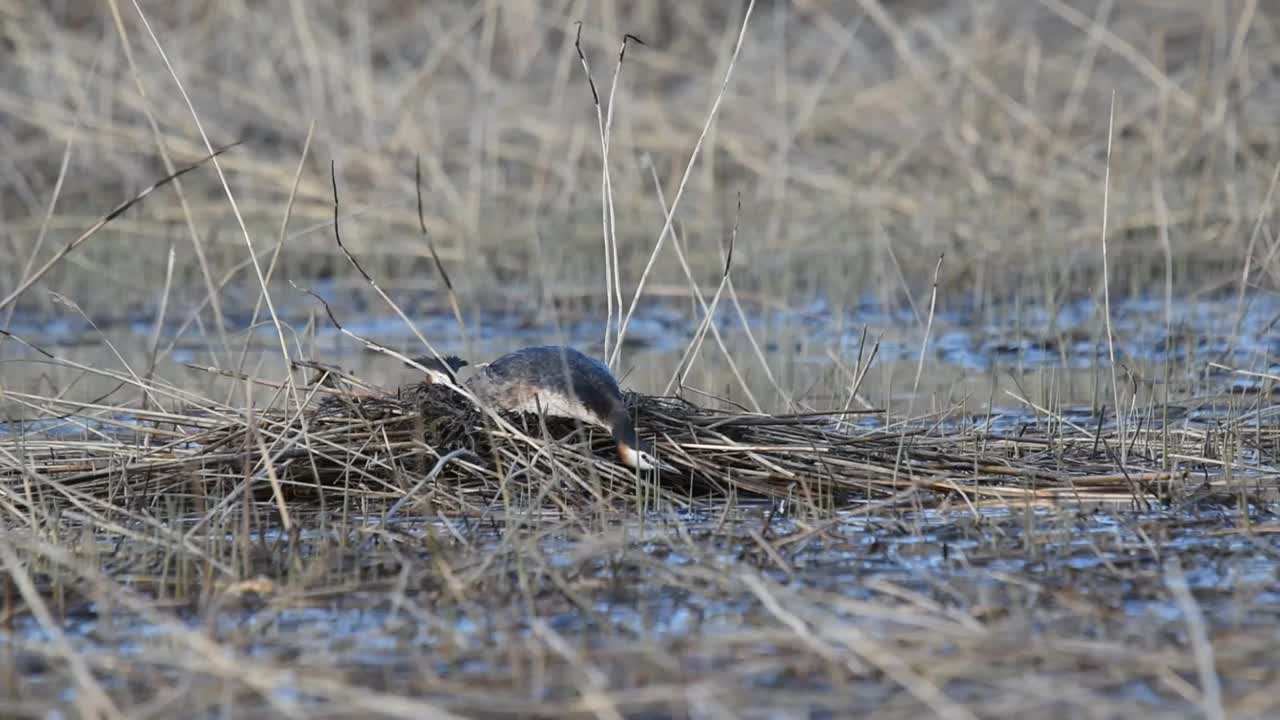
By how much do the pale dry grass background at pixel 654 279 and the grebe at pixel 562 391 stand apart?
9.3 inches

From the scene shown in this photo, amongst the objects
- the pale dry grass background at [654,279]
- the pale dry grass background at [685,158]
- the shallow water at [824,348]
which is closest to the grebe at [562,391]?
the pale dry grass background at [654,279]

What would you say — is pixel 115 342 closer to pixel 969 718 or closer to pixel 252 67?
pixel 252 67

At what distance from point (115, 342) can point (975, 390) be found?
427 cm

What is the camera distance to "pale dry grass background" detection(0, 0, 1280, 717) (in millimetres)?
3305

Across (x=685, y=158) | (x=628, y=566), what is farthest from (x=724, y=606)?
(x=685, y=158)

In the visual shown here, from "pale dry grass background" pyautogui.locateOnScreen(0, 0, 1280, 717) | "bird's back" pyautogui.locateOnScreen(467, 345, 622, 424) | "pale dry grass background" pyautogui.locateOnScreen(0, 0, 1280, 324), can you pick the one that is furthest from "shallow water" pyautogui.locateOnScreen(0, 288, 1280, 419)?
"bird's back" pyautogui.locateOnScreen(467, 345, 622, 424)

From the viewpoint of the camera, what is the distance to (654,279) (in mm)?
9844

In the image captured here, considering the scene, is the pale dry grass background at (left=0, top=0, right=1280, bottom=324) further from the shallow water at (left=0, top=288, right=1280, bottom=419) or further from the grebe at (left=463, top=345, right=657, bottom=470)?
the grebe at (left=463, top=345, right=657, bottom=470)

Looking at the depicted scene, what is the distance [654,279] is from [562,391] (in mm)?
4847

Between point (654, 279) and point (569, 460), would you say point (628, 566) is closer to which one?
point (569, 460)

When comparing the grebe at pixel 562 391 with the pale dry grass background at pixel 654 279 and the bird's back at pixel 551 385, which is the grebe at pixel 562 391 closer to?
the bird's back at pixel 551 385

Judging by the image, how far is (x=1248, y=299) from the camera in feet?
28.9

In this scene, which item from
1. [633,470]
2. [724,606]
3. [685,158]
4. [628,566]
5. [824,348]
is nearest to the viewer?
[724,606]

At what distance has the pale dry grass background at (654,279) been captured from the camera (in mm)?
3305
